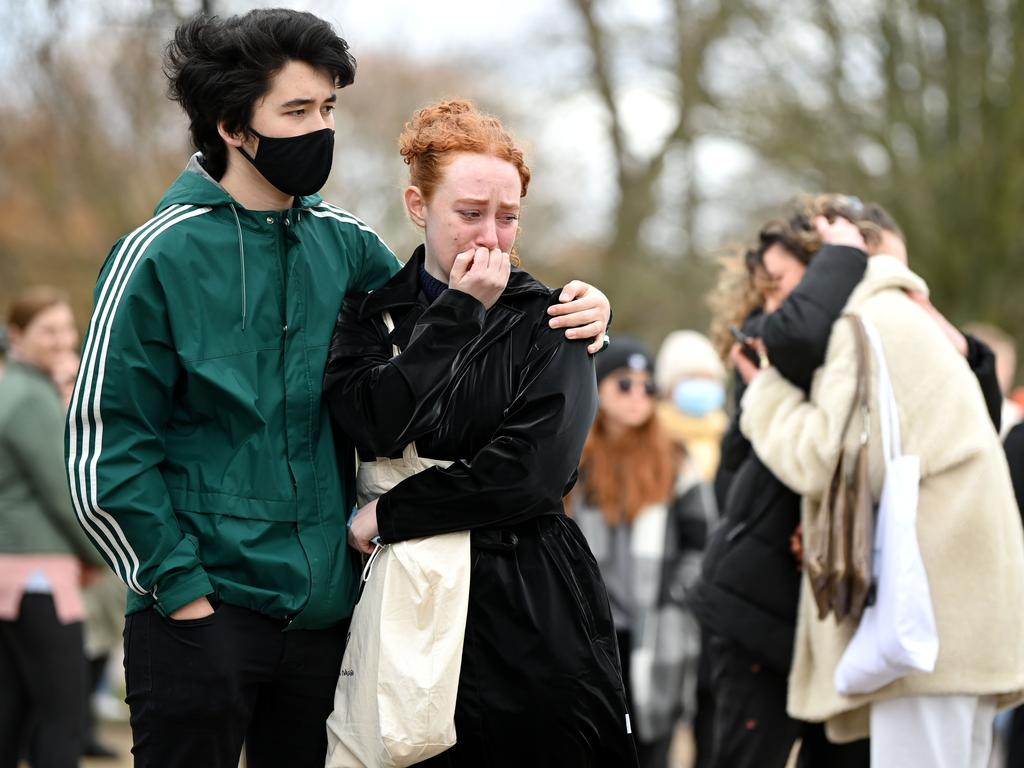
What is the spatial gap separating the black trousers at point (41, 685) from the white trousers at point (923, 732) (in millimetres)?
3378

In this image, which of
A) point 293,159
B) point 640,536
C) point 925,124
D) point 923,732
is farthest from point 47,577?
point 925,124

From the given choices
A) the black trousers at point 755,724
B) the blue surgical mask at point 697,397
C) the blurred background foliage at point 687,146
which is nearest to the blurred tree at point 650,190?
the blurred background foliage at point 687,146

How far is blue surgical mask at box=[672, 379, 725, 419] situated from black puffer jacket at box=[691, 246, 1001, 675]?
3.49m

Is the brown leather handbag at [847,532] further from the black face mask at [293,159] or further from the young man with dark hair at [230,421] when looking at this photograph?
the black face mask at [293,159]

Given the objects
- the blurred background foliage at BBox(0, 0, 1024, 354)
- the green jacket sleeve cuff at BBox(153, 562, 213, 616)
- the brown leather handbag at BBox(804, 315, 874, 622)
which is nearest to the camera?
the green jacket sleeve cuff at BBox(153, 562, 213, 616)

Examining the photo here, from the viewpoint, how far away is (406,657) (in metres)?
2.95

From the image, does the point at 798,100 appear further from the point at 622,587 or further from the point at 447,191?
the point at 447,191

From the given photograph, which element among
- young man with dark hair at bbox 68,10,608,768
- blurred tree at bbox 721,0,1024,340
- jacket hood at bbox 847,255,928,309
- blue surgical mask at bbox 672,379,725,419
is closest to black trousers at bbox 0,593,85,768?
young man with dark hair at bbox 68,10,608,768

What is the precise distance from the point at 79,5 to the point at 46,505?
2.23 m

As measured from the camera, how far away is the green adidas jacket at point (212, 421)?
293 centimetres

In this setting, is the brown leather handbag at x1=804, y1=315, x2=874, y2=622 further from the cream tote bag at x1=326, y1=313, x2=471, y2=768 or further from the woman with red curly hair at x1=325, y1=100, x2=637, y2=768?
the cream tote bag at x1=326, y1=313, x2=471, y2=768

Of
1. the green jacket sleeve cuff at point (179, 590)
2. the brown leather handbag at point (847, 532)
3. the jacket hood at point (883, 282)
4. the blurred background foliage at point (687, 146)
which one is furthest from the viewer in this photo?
the blurred background foliage at point (687, 146)

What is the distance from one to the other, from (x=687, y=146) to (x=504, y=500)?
1384 cm

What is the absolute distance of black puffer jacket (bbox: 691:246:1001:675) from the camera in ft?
14.0
